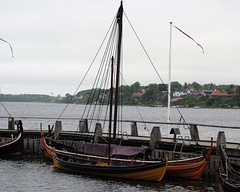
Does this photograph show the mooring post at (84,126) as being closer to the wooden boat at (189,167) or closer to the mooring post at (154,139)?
the mooring post at (154,139)

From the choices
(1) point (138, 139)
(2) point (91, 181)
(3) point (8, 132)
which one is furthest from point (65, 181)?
(3) point (8, 132)

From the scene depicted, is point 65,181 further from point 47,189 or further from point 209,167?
point 209,167

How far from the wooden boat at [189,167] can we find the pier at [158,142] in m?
0.83

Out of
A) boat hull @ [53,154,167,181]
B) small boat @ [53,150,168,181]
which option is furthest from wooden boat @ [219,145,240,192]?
boat hull @ [53,154,167,181]

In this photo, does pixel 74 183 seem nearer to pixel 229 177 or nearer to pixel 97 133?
pixel 97 133

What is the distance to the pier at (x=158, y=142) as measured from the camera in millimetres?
24781

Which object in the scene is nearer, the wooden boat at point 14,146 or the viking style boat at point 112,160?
the viking style boat at point 112,160

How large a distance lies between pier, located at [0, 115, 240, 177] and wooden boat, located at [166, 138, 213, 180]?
0.83 m

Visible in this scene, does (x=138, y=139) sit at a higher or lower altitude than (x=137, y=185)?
higher

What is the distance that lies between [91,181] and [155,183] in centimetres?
390

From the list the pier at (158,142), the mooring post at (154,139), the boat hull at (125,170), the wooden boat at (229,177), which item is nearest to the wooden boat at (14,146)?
the pier at (158,142)

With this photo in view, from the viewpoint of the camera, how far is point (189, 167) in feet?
80.3

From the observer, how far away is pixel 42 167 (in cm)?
2894

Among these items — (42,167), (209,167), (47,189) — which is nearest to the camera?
(47,189)
